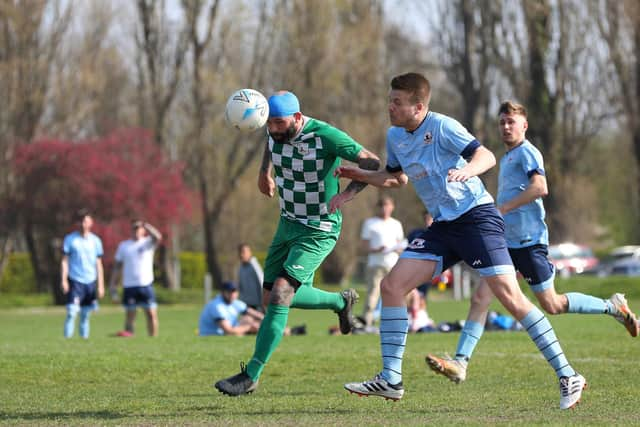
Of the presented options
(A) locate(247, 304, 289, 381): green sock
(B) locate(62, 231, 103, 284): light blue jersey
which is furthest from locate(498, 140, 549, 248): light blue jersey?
(B) locate(62, 231, 103, 284): light blue jersey

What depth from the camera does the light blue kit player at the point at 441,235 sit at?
275 inches

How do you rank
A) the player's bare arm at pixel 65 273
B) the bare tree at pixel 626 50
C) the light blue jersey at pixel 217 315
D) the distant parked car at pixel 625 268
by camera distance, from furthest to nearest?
the distant parked car at pixel 625 268 → the bare tree at pixel 626 50 → the light blue jersey at pixel 217 315 → the player's bare arm at pixel 65 273

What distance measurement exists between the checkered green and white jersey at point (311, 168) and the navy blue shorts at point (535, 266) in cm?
157

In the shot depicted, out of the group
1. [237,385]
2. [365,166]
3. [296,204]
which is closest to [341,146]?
[365,166]

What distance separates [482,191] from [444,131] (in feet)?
1.66

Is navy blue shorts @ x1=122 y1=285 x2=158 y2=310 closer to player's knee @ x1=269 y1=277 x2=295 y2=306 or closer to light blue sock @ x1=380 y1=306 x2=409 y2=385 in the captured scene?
player's knee @ x1=269 y1=277 x2=295 y2=306

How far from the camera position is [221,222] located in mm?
46906

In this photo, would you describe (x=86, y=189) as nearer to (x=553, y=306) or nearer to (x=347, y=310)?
(x=347, y=310)

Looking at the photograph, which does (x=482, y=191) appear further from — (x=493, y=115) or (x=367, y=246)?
(x=493, y=115)

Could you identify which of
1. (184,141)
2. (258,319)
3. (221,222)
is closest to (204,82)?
(184,141)

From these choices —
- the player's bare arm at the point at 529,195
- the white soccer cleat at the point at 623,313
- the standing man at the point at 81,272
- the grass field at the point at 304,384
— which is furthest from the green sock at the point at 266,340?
the standing man at the point at 81,272

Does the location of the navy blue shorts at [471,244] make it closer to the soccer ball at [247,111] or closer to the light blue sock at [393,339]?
the light blue sock at [393,339]

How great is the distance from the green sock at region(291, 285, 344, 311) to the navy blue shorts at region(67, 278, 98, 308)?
9860 millimetres

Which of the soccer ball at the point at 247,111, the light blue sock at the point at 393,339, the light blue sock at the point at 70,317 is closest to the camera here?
the light blue sock at the point at 393,339
